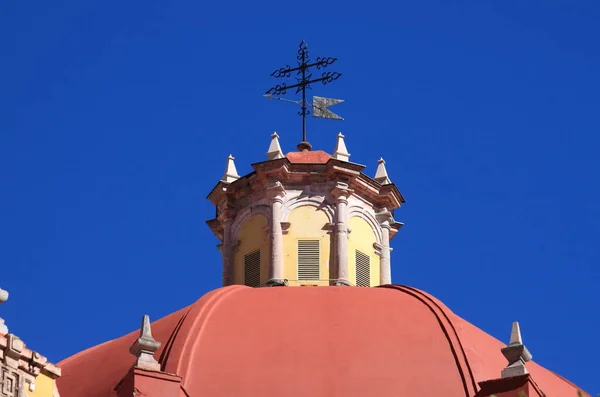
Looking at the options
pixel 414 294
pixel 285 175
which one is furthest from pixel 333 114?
pixel 414 294

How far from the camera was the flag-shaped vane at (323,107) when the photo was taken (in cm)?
3759

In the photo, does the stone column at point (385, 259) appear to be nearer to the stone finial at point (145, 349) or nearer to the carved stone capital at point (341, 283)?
the carved stone capital at point (341, 283)

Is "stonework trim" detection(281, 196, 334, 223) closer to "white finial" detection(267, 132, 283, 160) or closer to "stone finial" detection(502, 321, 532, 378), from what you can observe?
"white finial" detection(267, 132, 283, 160)

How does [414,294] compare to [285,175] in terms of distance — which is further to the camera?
[285,175]

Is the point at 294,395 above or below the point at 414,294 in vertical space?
below

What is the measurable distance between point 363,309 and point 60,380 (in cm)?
457

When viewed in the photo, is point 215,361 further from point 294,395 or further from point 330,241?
point 330,241

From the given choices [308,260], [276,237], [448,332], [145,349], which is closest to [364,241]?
[308,260]

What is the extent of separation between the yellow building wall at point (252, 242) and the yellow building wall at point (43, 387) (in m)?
9.87

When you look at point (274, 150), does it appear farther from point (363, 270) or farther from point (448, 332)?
point (448, 332)

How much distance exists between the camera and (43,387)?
84.2 ft

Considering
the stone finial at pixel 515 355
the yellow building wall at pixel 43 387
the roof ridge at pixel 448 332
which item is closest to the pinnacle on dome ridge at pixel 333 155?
the roof ridge at pixel 448 332

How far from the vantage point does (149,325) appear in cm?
3114

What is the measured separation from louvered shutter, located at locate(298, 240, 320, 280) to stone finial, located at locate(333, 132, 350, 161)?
5.75 ft
